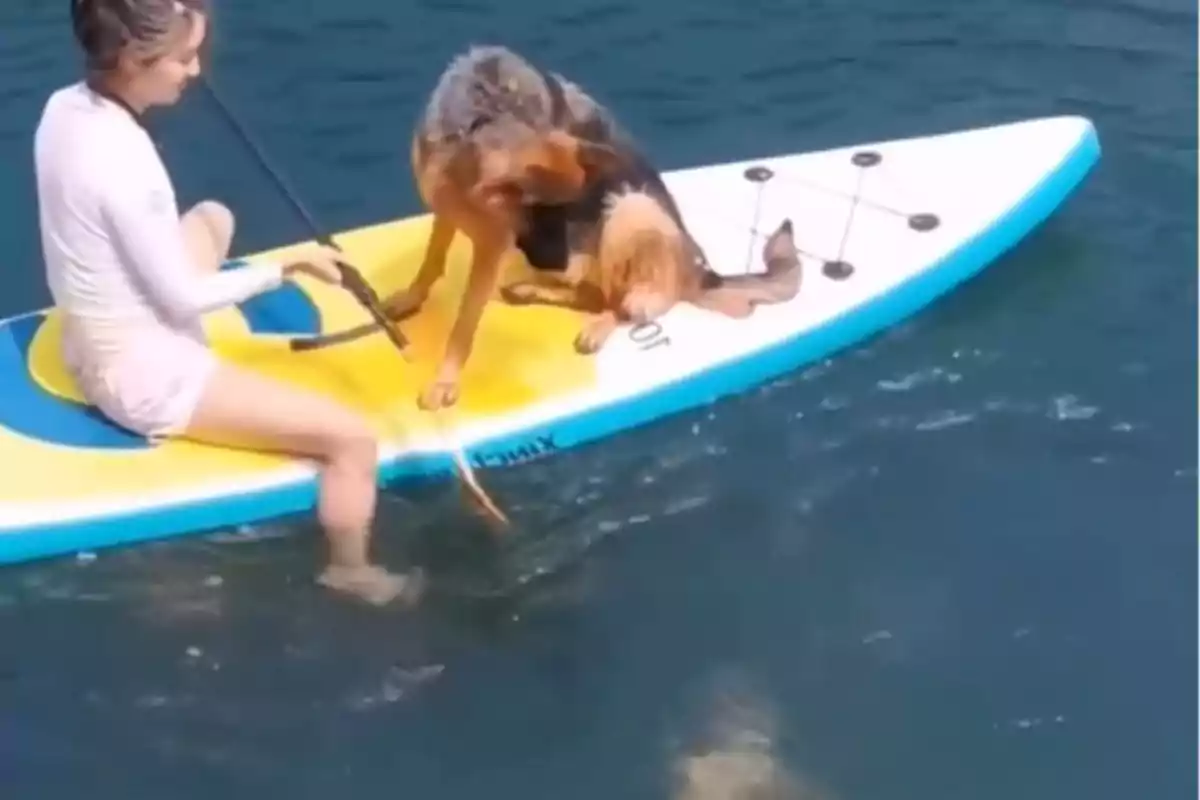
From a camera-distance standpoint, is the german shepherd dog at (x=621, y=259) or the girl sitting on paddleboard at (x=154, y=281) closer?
the girl sitting on paddleboard at (x=154, y=281)

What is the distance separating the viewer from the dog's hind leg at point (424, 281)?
3736 millimetres

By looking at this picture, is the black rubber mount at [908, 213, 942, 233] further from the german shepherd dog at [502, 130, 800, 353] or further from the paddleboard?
the german shepherd dog at [502, 130, 800, 353]

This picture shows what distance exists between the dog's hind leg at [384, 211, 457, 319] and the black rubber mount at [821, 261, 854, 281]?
793 millimetres

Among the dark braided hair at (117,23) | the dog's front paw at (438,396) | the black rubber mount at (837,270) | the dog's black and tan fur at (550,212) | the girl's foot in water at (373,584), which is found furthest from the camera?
the black rubber mount at (837,270)

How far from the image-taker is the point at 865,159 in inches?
168

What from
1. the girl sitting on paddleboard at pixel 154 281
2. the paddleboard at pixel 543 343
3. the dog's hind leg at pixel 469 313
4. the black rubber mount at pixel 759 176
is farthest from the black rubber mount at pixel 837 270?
the girl sitting on paddleboard at pixel 154 281

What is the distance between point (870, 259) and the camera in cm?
400

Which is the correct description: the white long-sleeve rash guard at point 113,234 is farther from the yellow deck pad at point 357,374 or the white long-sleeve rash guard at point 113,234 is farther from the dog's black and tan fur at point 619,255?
the dog's black and tan fur at point 619,255

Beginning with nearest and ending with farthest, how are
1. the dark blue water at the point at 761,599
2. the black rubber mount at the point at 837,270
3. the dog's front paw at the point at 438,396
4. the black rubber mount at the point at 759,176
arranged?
the dark blue water at the point at 761,599
the dog's front paw at the point at 438,396
the black rubber mount at the point at 837,270
the black rubber mount at the point at 759,176

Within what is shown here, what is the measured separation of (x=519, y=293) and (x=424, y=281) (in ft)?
0.63

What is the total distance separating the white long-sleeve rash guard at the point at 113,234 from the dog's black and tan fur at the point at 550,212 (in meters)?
0.43

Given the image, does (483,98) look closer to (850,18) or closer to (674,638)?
(674,638)

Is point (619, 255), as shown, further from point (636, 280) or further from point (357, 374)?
point (357, 374)

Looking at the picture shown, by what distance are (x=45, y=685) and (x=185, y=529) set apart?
38 centimetres
